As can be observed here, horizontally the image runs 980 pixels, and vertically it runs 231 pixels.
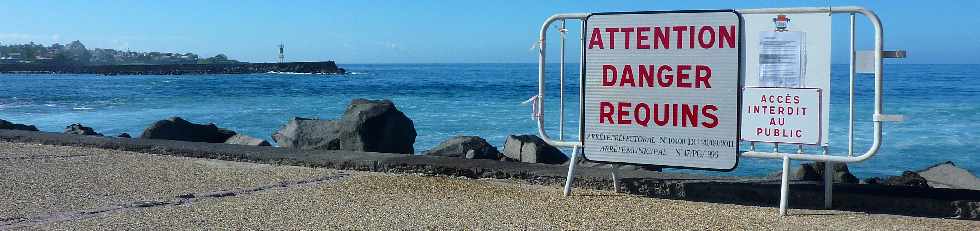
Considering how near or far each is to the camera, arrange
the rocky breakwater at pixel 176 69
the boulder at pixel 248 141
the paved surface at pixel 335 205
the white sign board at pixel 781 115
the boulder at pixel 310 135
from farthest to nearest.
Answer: the rocky breakwater at pixel 176 69, the boulder at pixel 248 141, the boulder at pixel 310 135, the white sign board at pixel 781 115, the paved surface at pixel 335 205

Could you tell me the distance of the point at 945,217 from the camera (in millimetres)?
5797

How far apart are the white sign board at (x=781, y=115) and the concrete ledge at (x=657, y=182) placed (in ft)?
1.66

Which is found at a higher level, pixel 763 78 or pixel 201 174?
pixel 763 78

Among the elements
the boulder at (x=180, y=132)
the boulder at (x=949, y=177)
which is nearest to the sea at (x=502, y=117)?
the boulder at (x=949, y=177)

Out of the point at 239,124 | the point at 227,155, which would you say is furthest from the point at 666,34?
the point at 239,124

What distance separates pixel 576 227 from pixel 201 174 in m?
3.64

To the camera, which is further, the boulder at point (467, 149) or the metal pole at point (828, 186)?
the boulder at point (467, 149)

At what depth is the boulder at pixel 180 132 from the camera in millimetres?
13088

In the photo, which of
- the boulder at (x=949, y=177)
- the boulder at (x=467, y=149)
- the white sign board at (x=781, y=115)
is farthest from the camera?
the boulder at (x=467, y=149)

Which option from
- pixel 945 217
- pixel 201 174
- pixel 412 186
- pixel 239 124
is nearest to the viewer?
pixel 945 217

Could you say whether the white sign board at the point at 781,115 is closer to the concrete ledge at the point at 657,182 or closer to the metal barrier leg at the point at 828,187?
the metal barrier leg at the point at 828,187

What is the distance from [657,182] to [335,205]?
218 cm

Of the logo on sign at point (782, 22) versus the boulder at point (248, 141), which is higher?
the logo on sign at point (782, 22)

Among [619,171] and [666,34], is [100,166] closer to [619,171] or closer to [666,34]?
[619,171]
